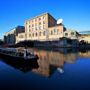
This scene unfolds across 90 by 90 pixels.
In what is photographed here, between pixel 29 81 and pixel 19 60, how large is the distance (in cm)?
882

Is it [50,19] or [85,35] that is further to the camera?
[50,19]

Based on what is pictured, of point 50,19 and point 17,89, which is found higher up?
point 50,19

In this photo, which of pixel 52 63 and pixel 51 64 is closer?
pixel 51 64

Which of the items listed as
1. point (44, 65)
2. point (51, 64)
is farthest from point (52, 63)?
point (44, 65)

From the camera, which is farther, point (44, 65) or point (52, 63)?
point (52, 63)

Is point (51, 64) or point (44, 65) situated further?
point (51, 64)

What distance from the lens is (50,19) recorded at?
71500 millimetres

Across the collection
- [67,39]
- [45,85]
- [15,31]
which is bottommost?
[45,85]

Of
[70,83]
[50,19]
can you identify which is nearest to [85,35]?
[50,19]

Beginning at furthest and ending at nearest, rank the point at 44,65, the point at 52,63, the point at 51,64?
the point at 52,63
the point at 51,64
the point at 44,65

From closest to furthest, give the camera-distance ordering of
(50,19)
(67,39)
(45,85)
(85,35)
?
(45,85) → (67,39) → (85,35) → (50,19)

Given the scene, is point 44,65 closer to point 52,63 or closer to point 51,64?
point 51,64

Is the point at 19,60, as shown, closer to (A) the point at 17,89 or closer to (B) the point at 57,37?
(A) the point at 17,89

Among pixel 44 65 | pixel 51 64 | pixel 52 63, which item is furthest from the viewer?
pixel 52 63
